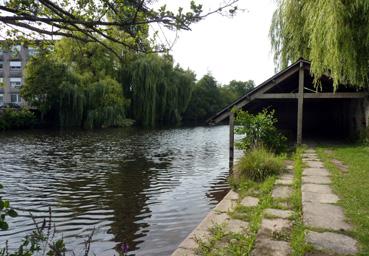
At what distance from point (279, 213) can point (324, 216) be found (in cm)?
66

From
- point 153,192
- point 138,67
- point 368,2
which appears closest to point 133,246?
point 153,192

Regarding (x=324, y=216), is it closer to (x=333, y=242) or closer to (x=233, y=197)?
(x=333, y=242)

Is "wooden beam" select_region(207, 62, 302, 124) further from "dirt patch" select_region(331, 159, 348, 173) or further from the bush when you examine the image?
the bush

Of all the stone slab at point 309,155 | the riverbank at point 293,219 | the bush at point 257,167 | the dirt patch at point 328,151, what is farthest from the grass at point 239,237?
the dirt patch at point 328,151

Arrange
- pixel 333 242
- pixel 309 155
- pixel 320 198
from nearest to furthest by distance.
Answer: pixel 333 242 < pixel 320 198 < pixel 309 155

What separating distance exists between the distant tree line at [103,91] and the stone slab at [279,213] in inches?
986

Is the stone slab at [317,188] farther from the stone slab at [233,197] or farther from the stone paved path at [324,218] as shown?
the stone slab at [233,197]

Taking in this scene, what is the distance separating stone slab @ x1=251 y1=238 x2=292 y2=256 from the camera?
4023 mm

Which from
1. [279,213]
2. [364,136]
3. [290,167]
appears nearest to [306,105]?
[364,136]

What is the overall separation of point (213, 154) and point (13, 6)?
43.3 ft

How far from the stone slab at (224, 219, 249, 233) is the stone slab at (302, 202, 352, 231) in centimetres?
80

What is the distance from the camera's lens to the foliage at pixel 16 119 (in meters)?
30.3

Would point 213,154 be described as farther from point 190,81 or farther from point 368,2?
point 190,81

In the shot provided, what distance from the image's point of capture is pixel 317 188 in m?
6.79
